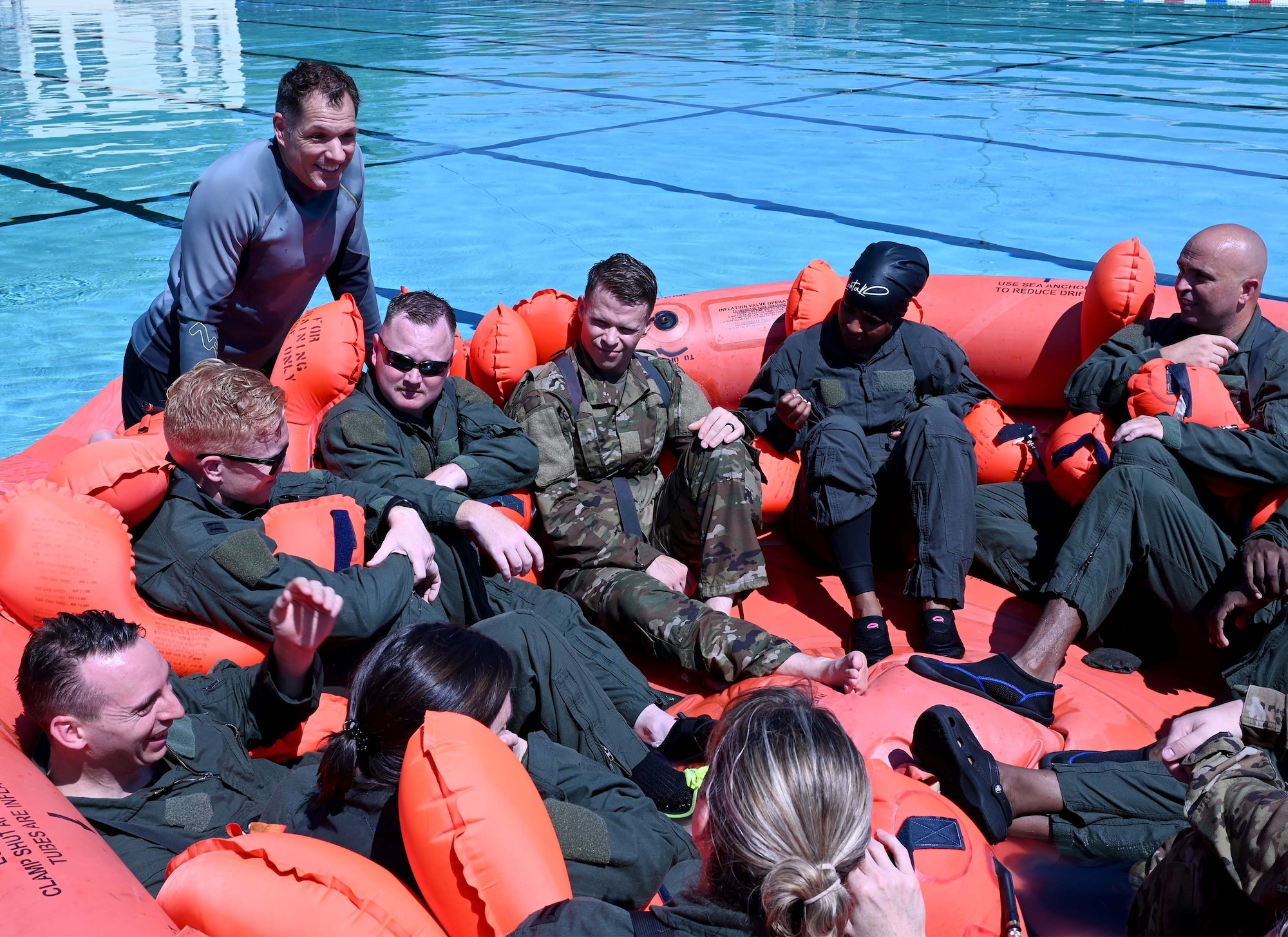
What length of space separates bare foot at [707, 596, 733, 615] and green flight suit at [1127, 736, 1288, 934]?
1324 mm

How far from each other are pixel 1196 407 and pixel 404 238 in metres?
5.55

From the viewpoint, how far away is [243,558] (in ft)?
7.59

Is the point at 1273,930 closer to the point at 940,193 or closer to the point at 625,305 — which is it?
the point at 625,305

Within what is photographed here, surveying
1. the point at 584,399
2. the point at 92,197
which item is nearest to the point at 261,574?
the point at 584,399

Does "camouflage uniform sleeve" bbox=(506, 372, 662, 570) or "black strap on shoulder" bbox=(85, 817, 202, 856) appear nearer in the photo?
"black strap on shoulder" bbox=(85, 817, 202, 856)

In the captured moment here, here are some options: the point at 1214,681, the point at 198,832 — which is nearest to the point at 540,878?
the point at 198,832

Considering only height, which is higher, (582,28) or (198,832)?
(582,28)

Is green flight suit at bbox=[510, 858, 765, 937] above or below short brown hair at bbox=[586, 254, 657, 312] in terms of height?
below

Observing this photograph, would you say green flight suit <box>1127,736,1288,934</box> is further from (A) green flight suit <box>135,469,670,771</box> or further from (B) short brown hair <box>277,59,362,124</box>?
(B) short brown hair <box>277,59,362,124</box>

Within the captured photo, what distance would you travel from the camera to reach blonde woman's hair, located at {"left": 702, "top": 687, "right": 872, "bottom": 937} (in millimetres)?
1270

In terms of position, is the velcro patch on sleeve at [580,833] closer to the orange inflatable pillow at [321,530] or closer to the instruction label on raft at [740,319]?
the orange inflatable pillow at [321,530]

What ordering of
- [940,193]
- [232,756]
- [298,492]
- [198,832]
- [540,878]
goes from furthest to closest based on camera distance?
[940,193]
[298,492]
[232,756]
[198,832]
[540,878]

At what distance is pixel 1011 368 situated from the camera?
12.9 ft

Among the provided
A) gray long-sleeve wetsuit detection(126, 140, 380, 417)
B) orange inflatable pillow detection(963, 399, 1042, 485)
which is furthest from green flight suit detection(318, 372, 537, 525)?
orange inflatable pillow detection(963, 399, 1042, 485)
